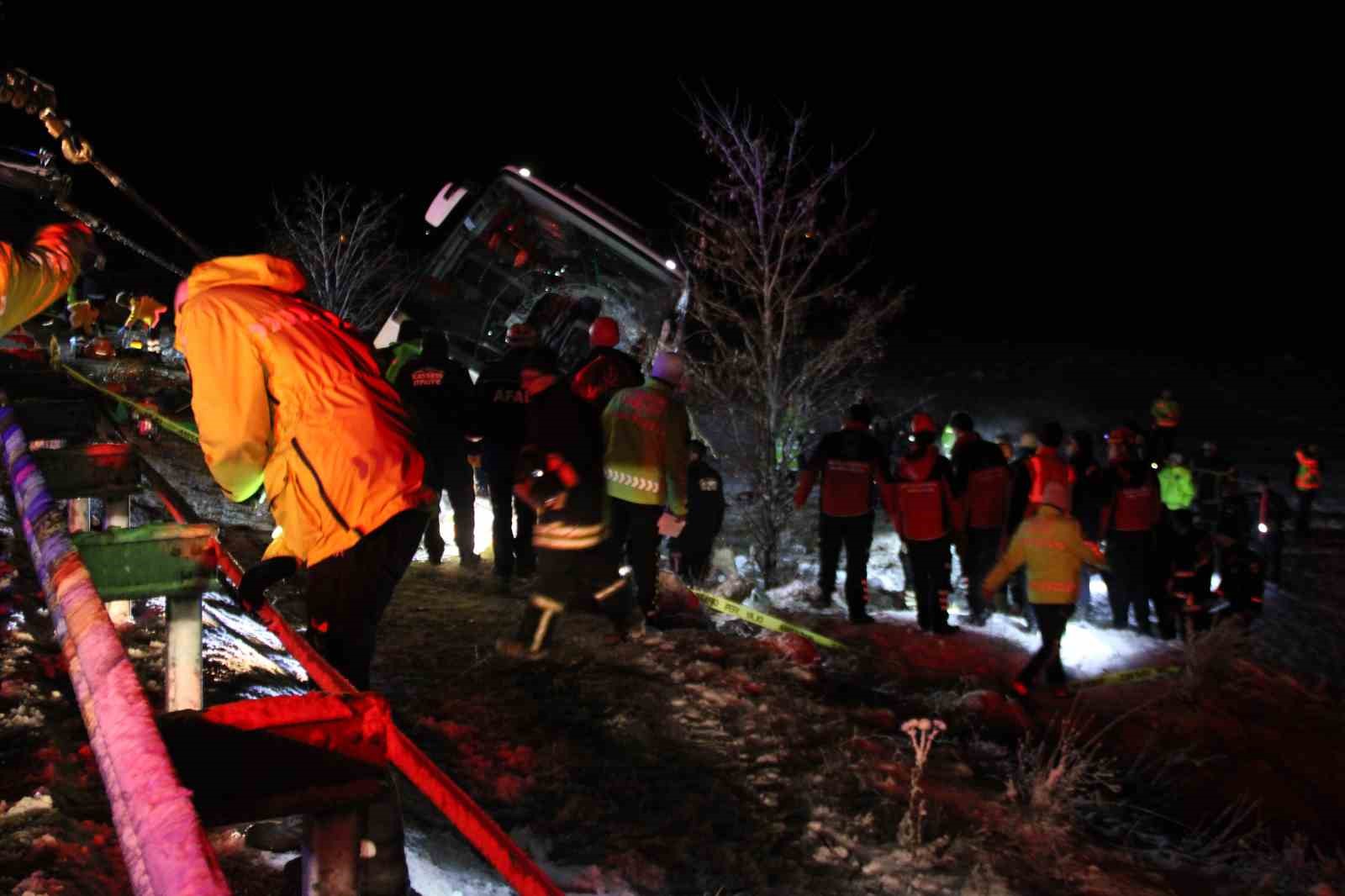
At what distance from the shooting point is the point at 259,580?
270 cm

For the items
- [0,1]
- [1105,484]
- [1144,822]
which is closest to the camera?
[0,1]

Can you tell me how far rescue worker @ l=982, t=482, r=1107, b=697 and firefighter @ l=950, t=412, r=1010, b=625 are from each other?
1656mm

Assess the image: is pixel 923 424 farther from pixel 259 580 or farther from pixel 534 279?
pixel 259 580

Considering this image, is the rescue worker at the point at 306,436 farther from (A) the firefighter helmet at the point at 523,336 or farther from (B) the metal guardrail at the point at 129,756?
(A) the firefighter helmet at the point at 523,336

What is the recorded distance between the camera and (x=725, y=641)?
589 cm

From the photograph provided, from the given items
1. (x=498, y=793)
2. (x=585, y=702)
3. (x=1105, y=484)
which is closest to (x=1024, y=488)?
(x=1105, y=484)

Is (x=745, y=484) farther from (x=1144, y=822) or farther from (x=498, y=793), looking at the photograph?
(x=498, y=793)

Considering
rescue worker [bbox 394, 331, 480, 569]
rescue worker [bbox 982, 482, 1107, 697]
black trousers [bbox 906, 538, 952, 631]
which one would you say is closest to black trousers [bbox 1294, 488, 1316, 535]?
black trousers [bbox 906, 538, 952, 631]

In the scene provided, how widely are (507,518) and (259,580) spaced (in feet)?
13.2

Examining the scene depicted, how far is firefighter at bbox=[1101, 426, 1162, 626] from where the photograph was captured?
8.84 metres

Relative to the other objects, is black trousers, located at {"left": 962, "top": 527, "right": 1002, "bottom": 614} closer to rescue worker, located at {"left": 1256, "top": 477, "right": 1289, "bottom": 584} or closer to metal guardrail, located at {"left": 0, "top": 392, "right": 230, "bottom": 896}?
rescue worker, located at {"left": 1256, "top": 477, "right": 1289, "bottom": 584}

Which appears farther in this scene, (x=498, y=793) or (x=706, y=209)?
(x=706, y=209)

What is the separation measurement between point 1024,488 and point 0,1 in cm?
838

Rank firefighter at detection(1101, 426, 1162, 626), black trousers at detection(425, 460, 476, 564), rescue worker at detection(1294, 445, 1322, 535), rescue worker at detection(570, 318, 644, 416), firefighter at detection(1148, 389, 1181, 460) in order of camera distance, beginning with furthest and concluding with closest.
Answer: rescue worker at detection(1294, 445, 1322, 535) → firefighter at detection(1148, 389, 1181, 460) → firefighter at detection(1101, 426, 1162, 626) → black trousers at detection(425, 460, 476, 564) → rescue worker at detection(570, 318, 644, 416)
